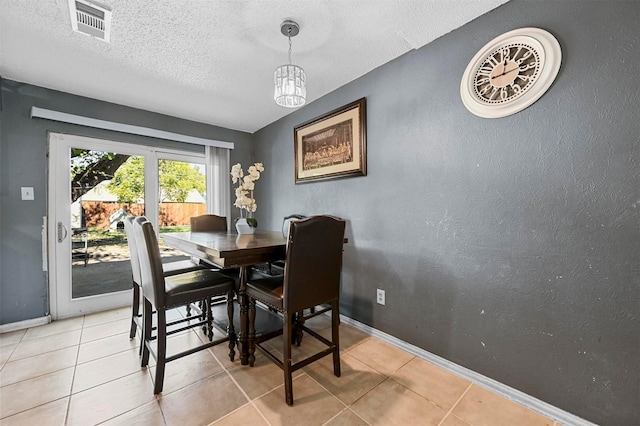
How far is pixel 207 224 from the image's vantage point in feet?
9.42

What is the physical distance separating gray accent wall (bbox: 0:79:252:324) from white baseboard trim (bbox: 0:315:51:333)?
4 centimetres

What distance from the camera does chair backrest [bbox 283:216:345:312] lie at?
141cm

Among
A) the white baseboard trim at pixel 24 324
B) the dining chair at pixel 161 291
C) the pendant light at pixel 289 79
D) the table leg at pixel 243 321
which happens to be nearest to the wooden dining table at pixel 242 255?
the table leg at pixel 243 321

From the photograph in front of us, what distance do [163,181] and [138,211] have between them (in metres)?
0.46

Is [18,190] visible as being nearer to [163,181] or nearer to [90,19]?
[163,181]

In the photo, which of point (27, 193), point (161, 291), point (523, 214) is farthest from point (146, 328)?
point (523, 214)

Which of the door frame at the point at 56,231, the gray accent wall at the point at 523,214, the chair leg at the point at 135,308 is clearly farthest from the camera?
the door frame at the point at 56,231

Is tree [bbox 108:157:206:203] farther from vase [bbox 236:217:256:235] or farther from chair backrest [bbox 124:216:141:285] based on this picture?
vase [bbox 236:217:256:235]

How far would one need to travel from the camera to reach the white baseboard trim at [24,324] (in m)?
2.29

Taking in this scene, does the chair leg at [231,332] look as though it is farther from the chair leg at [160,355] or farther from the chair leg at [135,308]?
the chair leg at [135,308]

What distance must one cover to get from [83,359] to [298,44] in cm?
279

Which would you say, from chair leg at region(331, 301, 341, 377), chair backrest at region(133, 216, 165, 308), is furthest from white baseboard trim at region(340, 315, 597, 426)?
chair backrest at region(133, 216, 165, 308)

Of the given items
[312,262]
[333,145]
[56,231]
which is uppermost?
[333,145]

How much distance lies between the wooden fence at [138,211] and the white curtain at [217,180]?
172mm
